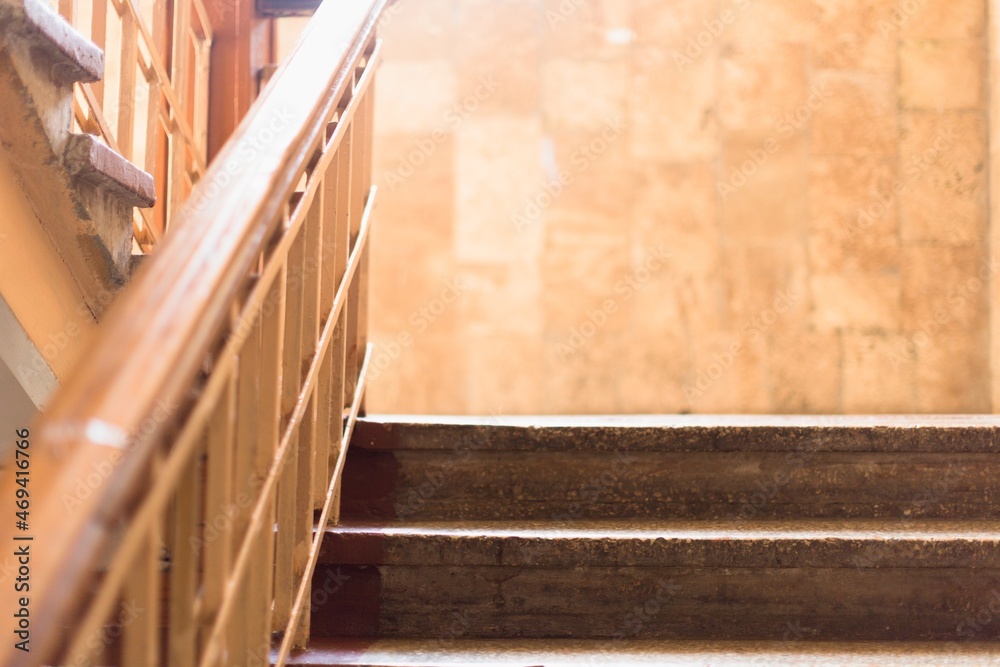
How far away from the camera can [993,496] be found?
4.80 feet

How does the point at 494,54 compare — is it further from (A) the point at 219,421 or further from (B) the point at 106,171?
(A) the point at 219,421

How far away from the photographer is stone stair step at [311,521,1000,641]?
1.28 metres

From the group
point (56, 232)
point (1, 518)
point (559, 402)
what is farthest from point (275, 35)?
point (1, 518)

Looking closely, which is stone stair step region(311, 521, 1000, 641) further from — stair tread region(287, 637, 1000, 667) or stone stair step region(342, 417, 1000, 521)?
stone stair step region(342, 417, 1000, 521)

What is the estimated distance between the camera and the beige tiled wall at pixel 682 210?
3.22 meters

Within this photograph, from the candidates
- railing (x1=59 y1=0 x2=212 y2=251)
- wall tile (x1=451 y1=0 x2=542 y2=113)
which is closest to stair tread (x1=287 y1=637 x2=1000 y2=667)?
railing (x1=59 y1=0 x2=212 y2=251)

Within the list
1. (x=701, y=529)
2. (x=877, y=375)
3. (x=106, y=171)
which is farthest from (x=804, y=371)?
(x=106, y=171)

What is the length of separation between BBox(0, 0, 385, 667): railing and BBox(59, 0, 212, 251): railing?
0.65m

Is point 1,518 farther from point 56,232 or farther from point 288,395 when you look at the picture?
point 56,232

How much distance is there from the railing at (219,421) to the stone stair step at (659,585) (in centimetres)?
14

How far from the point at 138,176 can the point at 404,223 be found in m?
1.83

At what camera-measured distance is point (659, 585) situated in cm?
130

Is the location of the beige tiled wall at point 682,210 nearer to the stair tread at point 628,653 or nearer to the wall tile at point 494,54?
the wall tile at point 494,54

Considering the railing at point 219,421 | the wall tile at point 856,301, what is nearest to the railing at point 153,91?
the railing at point 219,421
